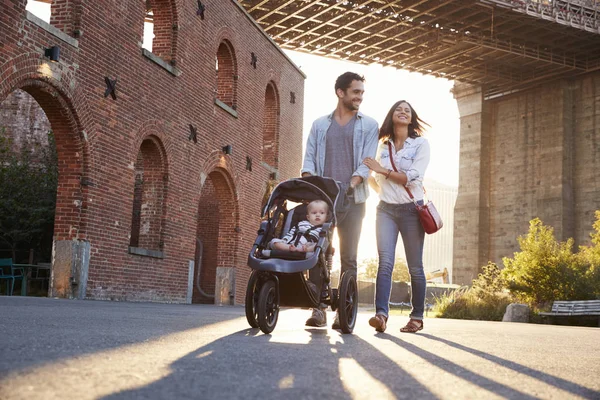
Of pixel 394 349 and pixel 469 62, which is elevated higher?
pixel 469 62

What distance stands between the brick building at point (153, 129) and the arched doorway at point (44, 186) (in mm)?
32

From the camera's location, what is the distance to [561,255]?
18.3 metres

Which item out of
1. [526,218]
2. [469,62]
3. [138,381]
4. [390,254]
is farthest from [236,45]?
[526,218]

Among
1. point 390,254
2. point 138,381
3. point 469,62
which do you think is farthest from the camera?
point 469,62

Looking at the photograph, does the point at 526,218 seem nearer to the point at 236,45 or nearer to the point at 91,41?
the point at 236,45

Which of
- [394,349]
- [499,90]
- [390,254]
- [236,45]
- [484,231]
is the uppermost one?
[499,90]

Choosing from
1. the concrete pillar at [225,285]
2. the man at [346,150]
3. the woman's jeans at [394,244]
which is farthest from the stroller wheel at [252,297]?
the concrete pillar at [225,285]

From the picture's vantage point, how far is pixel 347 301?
19.2 ft

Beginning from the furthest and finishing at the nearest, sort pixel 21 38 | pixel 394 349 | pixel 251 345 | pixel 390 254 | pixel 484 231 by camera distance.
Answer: pixel 484 231
pixel 21 38
pixel 390 254
pixel 394 349
pixel 251 345

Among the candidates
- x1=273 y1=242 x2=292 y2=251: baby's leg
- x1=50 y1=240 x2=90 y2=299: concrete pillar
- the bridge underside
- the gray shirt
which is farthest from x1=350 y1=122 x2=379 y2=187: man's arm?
the bridge underside

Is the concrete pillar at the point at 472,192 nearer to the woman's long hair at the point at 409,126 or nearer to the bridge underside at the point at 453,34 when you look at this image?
the bridge underside at the point at 453,34

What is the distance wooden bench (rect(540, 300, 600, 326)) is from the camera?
15.0 metres

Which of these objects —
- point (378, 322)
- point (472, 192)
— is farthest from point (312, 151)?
point (472, 192)

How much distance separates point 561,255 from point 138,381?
1728 cm
